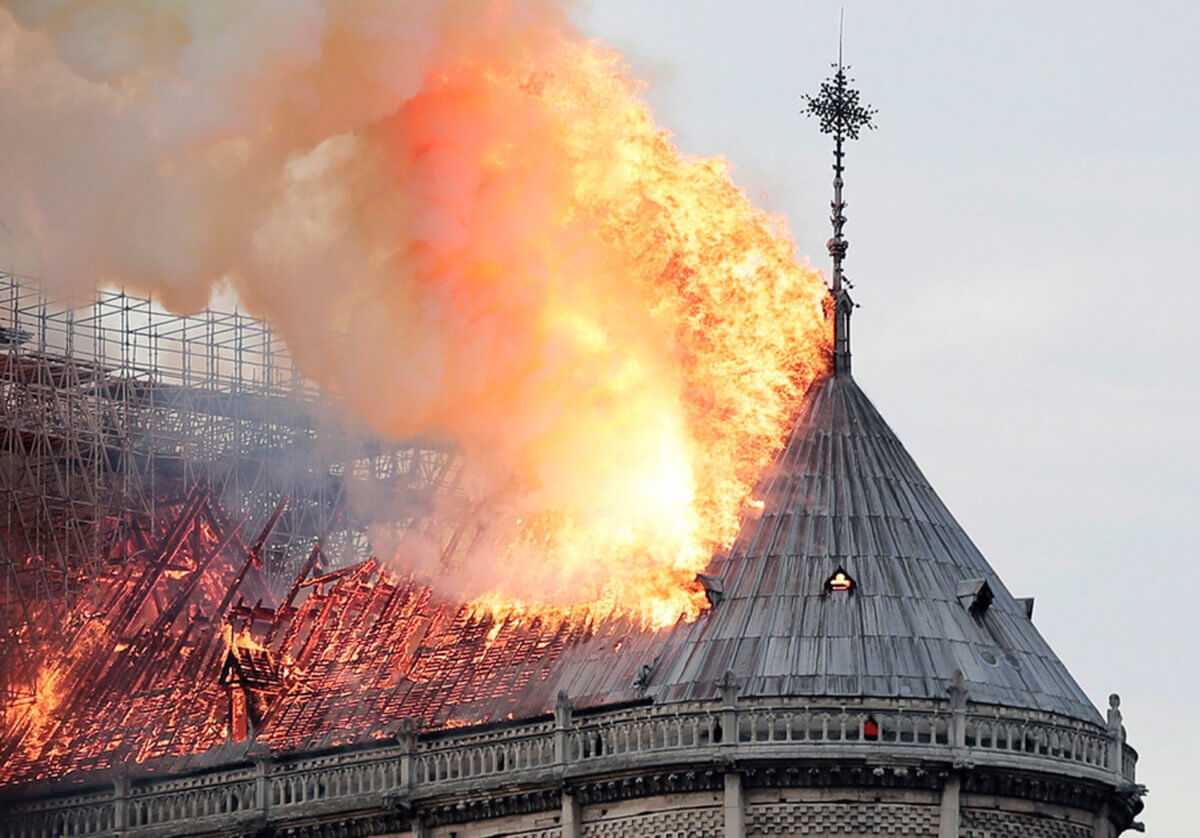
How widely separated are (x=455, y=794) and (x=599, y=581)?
7.56 metres

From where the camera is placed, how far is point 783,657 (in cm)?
9681

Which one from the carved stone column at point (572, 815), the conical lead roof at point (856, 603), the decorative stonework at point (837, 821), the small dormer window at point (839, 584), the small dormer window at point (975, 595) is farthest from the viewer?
the small dormer window at point (975, 595)

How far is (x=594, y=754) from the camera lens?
96875mm

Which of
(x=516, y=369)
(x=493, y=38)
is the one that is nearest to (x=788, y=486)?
(x=516, y=369)

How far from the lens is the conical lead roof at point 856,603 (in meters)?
96.4

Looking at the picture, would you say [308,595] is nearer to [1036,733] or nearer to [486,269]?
[486,269]

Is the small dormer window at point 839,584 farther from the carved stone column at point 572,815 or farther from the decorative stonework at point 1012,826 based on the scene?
the carved stone column at point 572,815

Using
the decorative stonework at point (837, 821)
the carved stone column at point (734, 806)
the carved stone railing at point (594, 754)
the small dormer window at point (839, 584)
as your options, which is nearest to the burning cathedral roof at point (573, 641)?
the small dormer window at point (839, 584)

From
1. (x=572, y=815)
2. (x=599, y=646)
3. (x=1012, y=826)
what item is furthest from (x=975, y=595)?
(x=572, y=815)

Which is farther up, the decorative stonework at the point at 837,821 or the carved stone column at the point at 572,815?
the carved stone column at the point at 572,815

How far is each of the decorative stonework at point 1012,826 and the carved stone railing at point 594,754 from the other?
133 cm

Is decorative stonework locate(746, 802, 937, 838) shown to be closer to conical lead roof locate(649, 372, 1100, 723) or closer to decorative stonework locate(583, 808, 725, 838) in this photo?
decorative stonework locate(583, 808, 725, 838)

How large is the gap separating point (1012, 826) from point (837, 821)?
15.2ft

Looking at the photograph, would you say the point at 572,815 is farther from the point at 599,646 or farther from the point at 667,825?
the point at 599,646
